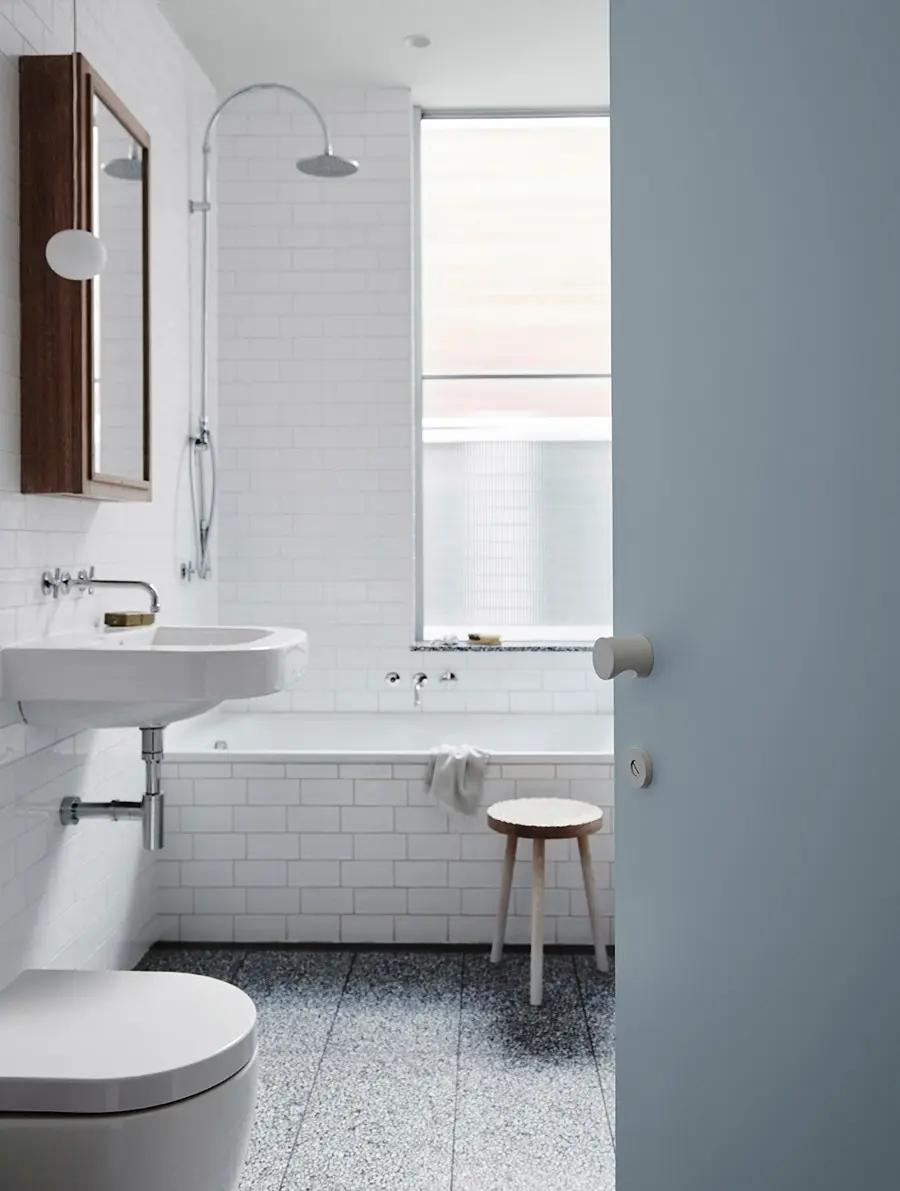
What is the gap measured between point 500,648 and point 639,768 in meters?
3.14

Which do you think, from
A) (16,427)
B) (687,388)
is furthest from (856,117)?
(16,427)

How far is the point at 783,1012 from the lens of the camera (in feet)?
2.34

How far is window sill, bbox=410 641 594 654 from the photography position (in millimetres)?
4109

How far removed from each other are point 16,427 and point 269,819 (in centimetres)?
145

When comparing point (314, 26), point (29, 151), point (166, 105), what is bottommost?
point (29, 151)

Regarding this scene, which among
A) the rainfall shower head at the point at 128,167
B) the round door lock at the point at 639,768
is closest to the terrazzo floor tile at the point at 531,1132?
the round door lock at the point at 639,768

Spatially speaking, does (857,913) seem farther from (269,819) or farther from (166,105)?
(166,105)

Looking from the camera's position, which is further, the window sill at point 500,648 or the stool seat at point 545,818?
the window sill at point 500,648

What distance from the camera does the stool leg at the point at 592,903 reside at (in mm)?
2859

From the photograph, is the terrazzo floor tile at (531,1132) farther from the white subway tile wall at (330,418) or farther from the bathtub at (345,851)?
the white subway tile wall at (330,418)

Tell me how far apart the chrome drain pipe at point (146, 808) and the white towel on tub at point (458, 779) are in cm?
91

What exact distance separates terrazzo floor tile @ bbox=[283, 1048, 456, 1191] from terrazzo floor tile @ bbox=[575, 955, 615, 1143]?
13.6 inches

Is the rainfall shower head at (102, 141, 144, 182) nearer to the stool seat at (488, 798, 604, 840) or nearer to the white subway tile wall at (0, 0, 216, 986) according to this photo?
the white subway tile wall at (0, 0, 216, 986)

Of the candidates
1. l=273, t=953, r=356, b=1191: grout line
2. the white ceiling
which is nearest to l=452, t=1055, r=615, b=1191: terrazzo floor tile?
l=273, t=953, r=356, b=1191: grout line
